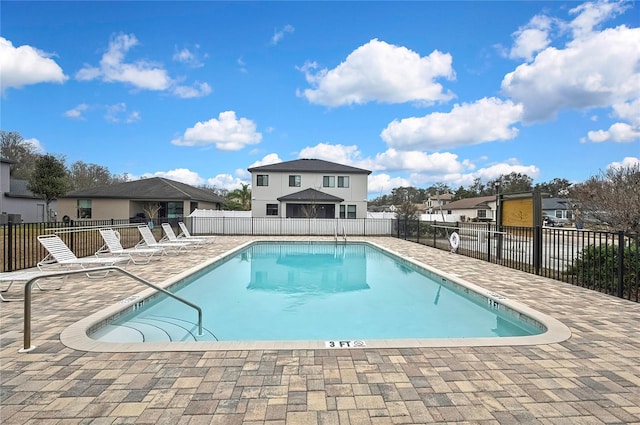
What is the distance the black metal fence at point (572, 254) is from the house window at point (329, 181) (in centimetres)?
1552

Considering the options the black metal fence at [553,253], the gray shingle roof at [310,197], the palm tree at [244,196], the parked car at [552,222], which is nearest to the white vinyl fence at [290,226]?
the gray shingle roof at [310,197]

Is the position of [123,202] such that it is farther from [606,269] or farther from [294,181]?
[606,269]

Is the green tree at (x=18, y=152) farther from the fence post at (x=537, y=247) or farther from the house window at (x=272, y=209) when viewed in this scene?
the fence post at (x=537, y=247)

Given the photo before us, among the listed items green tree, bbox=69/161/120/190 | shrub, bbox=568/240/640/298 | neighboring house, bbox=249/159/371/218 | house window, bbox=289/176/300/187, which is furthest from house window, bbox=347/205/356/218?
green tree, bbox=69/161/120/190

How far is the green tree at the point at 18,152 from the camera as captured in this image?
35.8 metres

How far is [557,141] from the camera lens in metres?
18.3

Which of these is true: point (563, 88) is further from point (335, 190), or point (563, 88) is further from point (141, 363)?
point (335, 190)

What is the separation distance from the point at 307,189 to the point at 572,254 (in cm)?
2238

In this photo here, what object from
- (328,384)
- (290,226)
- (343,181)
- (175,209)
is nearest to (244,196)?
(175,209)

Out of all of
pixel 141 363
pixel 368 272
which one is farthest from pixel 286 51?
pixel 141 363

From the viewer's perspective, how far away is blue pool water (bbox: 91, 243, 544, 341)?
16.5 ft

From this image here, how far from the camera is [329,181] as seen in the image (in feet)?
94.7

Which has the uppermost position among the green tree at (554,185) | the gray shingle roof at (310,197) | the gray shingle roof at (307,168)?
the green tree at (554,185)

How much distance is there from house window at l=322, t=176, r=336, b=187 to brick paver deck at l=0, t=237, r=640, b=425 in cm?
2508
